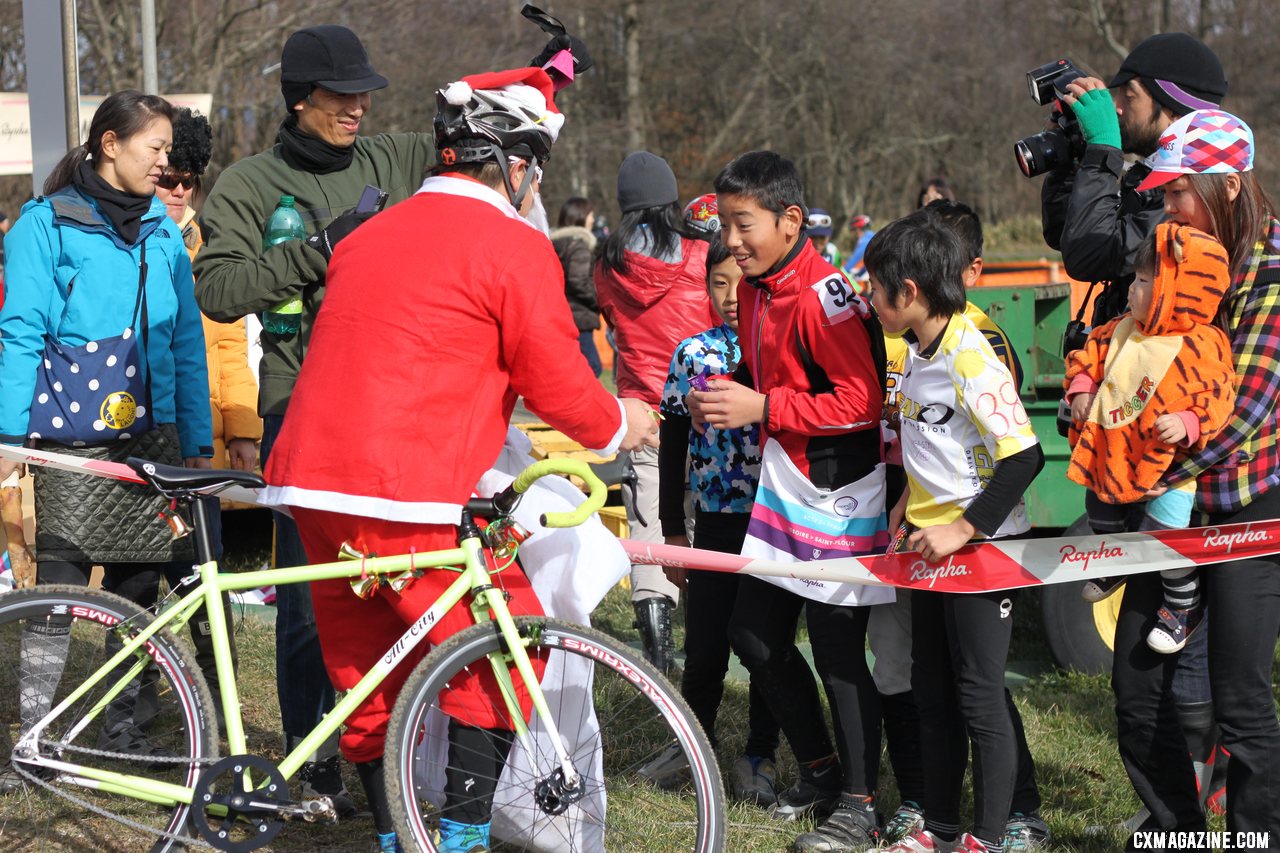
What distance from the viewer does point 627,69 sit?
3056 cm

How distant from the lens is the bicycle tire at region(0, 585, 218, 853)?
329 centimetres

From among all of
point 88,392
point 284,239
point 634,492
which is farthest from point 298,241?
point 634,492

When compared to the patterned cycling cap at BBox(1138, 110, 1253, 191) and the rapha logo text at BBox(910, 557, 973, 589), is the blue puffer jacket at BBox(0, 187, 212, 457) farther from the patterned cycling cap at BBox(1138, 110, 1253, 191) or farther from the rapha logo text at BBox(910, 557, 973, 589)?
the patterned cycling cap at BBox(1138, 110, 1253, 191)

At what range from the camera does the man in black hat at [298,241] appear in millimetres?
3932

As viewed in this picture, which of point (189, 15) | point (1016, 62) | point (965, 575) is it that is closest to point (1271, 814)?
point (965, 575)

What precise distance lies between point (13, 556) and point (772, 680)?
4.13m

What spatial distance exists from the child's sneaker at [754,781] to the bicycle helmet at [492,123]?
199 centimetres

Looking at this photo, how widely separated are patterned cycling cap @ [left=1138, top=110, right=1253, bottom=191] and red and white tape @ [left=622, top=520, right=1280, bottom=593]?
835mm

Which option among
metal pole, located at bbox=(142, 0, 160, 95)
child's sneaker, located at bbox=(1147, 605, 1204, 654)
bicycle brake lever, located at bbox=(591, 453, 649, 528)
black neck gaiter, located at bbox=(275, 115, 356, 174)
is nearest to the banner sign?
metal pole, located at bbox=(142, 0, 160, 95)

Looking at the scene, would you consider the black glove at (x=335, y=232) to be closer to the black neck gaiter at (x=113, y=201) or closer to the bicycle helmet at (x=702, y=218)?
the black neck gaiter at (x=113, y=201)

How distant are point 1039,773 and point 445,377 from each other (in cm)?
249

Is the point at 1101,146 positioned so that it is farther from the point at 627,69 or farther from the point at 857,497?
the point at 627,69

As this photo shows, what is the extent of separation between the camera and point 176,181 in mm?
5410

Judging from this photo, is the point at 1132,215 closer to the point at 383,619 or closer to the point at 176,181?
the point at 383,619
